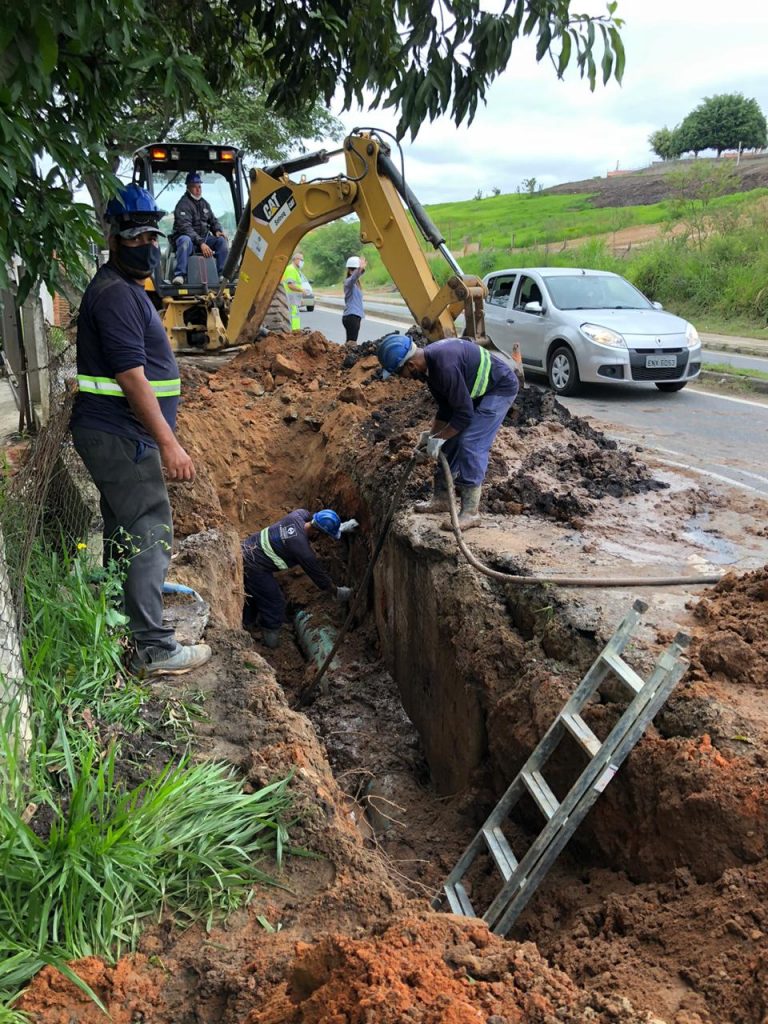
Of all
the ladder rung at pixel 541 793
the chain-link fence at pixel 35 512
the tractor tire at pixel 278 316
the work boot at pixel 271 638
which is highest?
the tractor tire at pixel 278 316

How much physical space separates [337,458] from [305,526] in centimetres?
117

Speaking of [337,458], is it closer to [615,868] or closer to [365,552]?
[365,552]

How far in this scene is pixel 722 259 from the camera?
2108 cm

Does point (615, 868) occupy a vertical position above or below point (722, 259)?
below

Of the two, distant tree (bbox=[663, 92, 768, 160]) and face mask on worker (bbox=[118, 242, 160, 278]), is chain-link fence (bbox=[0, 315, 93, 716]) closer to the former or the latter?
face mask on worker (bbox=[118, 242, 160, 278])

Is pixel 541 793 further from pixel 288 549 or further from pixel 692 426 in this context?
pixel 692 426

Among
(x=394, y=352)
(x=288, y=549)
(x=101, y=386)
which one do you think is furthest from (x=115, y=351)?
(x=288, y=549)

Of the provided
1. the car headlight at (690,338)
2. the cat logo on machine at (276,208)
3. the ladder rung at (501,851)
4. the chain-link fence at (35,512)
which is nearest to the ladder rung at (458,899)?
the ladder rung at (501,851)

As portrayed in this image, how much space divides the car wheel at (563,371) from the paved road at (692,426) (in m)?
0.23

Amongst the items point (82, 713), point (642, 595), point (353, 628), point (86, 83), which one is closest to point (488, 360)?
point (642, 595)

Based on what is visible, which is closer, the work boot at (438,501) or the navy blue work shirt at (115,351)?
the navy blue work shirt at (115,351)

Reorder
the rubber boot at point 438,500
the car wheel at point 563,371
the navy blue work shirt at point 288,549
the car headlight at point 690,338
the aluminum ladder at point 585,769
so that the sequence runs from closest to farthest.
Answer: the aluminum ladder at point 585,769, the rubber boot at point 438,500, the navy blue work shirt at point 288,549, the car headlight at point 690,338, the car wheel at point 563,371

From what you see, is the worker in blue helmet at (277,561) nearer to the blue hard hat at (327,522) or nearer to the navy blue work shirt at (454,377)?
the blue hard hat at (327,522)

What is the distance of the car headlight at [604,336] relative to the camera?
1157 centimetres
